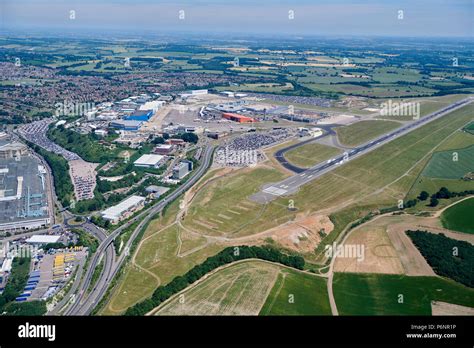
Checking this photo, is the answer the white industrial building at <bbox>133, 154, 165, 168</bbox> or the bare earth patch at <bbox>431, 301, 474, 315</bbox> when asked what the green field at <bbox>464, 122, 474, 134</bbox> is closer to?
the white industrial building at <bbox>133, 154, 165, 168</bbox>

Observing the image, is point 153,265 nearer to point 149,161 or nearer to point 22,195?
point 22,195

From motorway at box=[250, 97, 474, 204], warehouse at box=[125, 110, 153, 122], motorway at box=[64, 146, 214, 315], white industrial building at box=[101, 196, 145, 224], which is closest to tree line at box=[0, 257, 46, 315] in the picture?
motorway at box=[64, 146, 214, 315]

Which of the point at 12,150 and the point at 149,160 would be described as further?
the point at 12,150

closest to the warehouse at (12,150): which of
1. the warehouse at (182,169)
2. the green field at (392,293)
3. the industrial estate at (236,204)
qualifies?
the industrial estate at (236,204)

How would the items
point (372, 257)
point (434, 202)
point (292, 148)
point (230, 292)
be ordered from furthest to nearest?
point (292, 148)
point (434, 202)
point (372, 257)
point (230, 292)

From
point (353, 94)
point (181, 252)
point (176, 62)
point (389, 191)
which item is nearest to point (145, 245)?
point (181, 252)

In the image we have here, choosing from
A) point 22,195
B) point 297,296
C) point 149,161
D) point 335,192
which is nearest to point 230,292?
point 297,296
